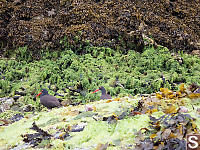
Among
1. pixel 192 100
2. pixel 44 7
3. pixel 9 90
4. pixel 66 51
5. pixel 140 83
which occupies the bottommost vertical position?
pixel 9 90

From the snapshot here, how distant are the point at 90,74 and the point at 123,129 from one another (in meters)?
6.05

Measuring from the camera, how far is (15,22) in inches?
427

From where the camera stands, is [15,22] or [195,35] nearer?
A: [15,22]

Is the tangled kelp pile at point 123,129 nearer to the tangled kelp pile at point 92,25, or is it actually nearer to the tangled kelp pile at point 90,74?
the tangled kelp pile at point 90,74

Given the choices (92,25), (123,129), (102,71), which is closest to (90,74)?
(102,71)

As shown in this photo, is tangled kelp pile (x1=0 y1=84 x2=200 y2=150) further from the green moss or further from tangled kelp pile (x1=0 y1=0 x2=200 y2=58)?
tangled kelp pile (x1=0 y1=0 x2=200 y2=58)

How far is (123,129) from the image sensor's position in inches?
83.9

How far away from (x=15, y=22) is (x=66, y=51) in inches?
143

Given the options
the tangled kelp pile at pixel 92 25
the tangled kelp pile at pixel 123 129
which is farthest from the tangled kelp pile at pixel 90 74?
the tangled kelp pile at pixel 123 129

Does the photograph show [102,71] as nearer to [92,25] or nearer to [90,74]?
[90,74]

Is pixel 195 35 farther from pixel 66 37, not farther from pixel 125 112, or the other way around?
pixel 125 112

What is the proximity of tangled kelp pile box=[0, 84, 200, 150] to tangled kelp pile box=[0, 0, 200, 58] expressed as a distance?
23.5 ft

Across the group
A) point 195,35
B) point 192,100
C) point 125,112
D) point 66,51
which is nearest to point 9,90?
point 66,51

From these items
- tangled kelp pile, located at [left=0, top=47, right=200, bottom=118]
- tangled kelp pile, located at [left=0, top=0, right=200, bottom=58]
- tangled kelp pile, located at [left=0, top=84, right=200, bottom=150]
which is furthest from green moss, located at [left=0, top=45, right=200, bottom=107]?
tangled kelp pile, located at [left=0, top=84, right=200, bottom=150]
